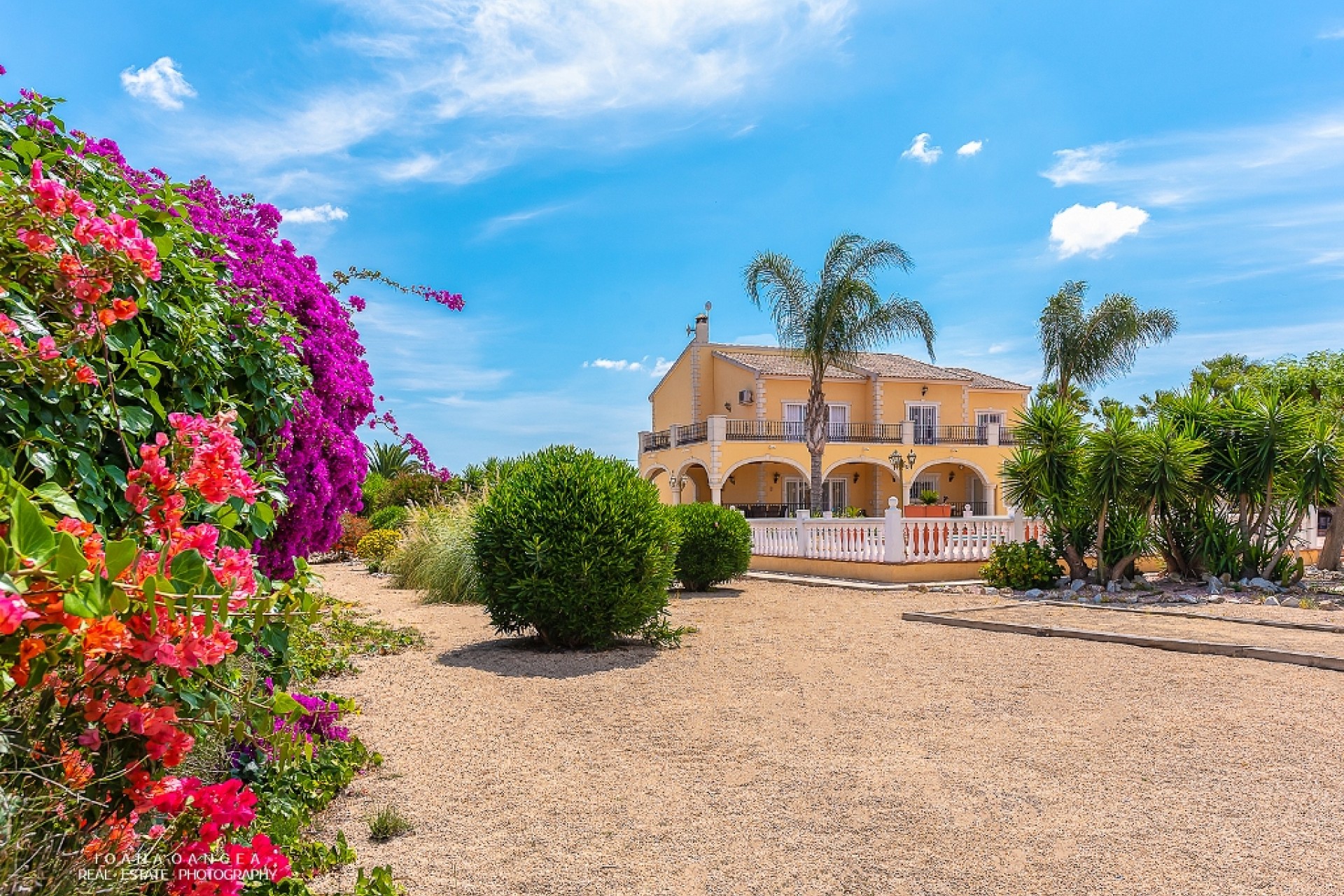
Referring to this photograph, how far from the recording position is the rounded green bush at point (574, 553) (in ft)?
23.6

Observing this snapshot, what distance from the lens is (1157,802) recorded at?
3.76 m

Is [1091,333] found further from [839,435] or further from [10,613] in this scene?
[10,613]

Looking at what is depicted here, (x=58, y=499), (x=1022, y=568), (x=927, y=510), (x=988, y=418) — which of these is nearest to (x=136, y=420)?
(x=58, y=499)

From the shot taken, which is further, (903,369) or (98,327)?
(903,369)

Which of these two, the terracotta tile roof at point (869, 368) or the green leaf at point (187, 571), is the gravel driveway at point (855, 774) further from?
the terracotta tile roof at point (869, 368)

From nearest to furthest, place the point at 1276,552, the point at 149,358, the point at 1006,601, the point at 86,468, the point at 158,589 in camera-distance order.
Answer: the point at 158,589, the point at 86,468, the point at 149,358, the point at 1006,601, the point at 1276,552

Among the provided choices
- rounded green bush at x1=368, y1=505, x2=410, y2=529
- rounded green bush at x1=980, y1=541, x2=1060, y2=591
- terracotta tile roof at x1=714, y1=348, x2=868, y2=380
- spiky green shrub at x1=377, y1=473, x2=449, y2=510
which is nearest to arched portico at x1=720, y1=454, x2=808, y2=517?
terracotta tile roof at x1=714, y1=348, x2=868, y2=380

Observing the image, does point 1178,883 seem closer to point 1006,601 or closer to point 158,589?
point 158,589

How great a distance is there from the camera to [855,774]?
415cm

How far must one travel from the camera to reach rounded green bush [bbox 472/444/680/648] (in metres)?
7.20

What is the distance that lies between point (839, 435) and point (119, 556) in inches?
1307

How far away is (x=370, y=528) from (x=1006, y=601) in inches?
703

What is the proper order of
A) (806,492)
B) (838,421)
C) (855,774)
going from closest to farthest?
(855,774) → (806,492) → (838,421)

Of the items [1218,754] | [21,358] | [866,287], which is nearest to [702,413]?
[866,287]
